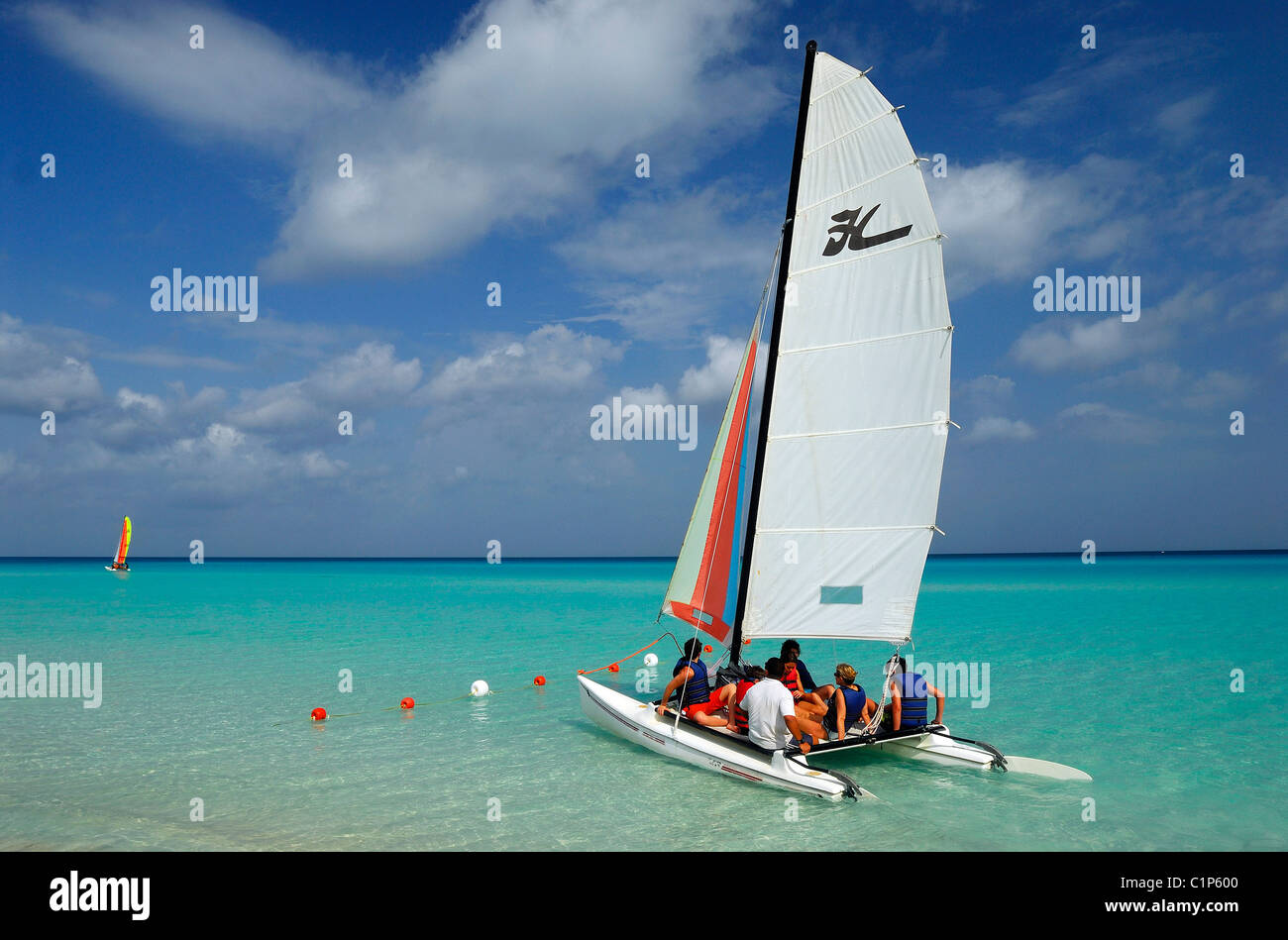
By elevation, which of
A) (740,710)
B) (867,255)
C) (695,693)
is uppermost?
(867,255)

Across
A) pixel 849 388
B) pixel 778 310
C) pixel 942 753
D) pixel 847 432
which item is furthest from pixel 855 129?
pixel 942 753

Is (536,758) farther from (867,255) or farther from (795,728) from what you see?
(867,255)

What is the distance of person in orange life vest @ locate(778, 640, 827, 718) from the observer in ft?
35.7

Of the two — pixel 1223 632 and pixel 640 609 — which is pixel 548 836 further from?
pixel 640 609

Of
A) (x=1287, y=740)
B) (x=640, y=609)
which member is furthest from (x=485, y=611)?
(x=1287, y=740)

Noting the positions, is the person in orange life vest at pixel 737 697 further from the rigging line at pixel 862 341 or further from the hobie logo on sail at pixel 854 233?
the hobie logo on sail at pixel 854 233

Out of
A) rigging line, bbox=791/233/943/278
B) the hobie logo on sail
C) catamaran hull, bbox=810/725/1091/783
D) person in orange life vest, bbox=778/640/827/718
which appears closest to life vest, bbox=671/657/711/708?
person in orange life vest, bbox=778/640/827/718

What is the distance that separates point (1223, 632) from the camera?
2770cm

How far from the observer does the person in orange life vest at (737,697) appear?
11094 mm

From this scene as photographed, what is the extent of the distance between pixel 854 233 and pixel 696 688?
22.6 ft

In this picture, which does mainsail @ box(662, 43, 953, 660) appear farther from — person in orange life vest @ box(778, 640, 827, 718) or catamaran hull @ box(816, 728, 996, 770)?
catamaran hull @ box(816, 728, 996, 770)

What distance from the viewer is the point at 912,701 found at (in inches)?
421

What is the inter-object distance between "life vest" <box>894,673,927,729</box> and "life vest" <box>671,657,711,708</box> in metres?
2.77
